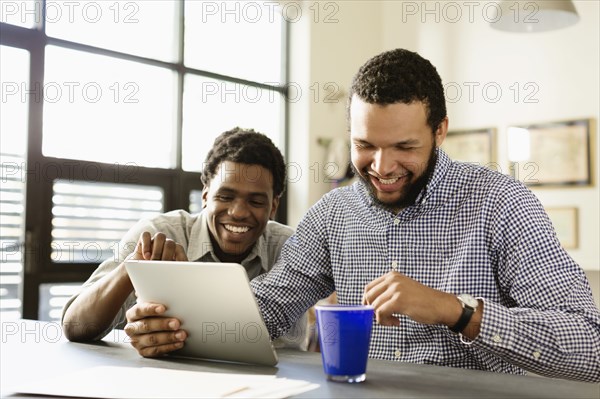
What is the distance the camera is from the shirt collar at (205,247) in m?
2.07

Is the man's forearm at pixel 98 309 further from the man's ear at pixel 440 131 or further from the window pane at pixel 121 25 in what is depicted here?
the window pane at pixel 121 25

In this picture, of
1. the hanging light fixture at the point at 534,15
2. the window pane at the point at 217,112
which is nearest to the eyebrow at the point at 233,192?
the hanging light fixture at the point at 534,15

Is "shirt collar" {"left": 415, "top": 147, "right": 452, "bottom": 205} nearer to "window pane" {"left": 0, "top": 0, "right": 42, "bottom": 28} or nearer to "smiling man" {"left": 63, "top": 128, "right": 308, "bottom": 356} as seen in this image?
"smiling man" {"left": 63, "top": 128, "right": 308, "bottom": 356}

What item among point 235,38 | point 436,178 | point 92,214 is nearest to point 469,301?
point 436,178

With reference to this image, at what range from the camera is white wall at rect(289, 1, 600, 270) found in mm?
4332

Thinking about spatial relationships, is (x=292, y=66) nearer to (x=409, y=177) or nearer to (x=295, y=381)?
(x=409, y=177)

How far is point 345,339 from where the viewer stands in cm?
108

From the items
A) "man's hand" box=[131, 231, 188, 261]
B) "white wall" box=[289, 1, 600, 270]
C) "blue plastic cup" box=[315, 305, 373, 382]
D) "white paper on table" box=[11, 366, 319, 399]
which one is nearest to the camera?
"white paper on table" box=[11, 366, 319, 399]

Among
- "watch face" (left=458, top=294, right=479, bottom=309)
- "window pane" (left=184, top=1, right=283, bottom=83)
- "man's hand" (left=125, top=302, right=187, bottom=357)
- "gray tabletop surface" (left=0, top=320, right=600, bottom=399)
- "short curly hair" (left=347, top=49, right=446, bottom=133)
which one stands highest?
"window pane" (left=184, top=1, right=283, bottom=83)

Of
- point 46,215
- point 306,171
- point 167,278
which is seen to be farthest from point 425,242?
point 306,171

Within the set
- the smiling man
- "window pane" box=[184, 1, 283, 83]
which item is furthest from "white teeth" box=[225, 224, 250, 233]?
"window pane" box=[184, 1, 283, 83]

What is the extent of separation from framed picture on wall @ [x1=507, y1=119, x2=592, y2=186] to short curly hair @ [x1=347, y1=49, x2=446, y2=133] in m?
2.91

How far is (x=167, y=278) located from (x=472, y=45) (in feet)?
13.3

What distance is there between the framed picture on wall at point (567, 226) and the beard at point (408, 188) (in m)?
3.01
